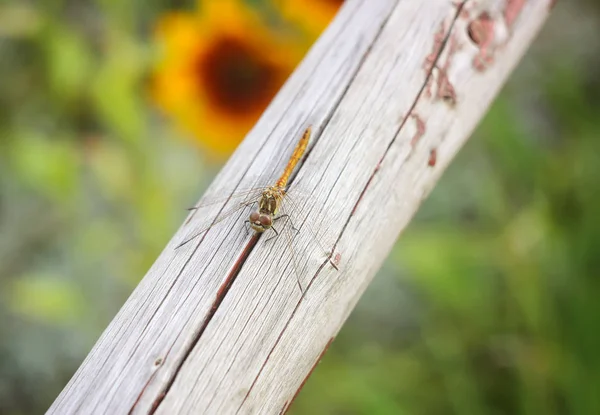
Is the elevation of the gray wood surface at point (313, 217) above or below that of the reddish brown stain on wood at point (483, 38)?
below

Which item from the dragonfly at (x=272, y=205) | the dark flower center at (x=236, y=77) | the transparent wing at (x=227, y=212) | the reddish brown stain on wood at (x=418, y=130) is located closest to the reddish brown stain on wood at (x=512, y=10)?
the reddish brown stain on wood at (x=418, y=130)

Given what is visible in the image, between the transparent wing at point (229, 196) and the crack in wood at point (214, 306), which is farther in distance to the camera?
the transparent wing at point (229, 196)

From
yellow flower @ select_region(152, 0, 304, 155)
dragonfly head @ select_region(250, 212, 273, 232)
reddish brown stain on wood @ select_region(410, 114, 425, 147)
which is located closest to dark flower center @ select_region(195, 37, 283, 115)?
yellow flower @ select_region(152, 0, 304, 155)

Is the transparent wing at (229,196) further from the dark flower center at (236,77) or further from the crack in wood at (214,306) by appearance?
the dark flower center at (236,77)

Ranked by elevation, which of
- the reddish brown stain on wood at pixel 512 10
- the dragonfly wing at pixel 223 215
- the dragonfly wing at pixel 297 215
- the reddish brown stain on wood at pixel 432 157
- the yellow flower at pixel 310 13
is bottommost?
the dragonfly wing at pixel 223 215

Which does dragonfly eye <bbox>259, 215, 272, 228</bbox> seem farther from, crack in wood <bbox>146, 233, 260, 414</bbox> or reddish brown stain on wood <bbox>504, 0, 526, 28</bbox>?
reddish brown stain on wood <bbox>504, 0, 526, 28</bbox>

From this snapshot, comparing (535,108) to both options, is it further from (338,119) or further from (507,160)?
(338,119)

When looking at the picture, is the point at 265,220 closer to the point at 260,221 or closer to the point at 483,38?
the point at 260,221

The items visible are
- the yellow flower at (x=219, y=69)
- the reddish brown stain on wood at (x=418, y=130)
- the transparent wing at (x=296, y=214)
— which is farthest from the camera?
the yellow flower at (x=219, y=69)

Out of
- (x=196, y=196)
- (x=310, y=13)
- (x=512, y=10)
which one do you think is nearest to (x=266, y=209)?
(x=512, y=10)
